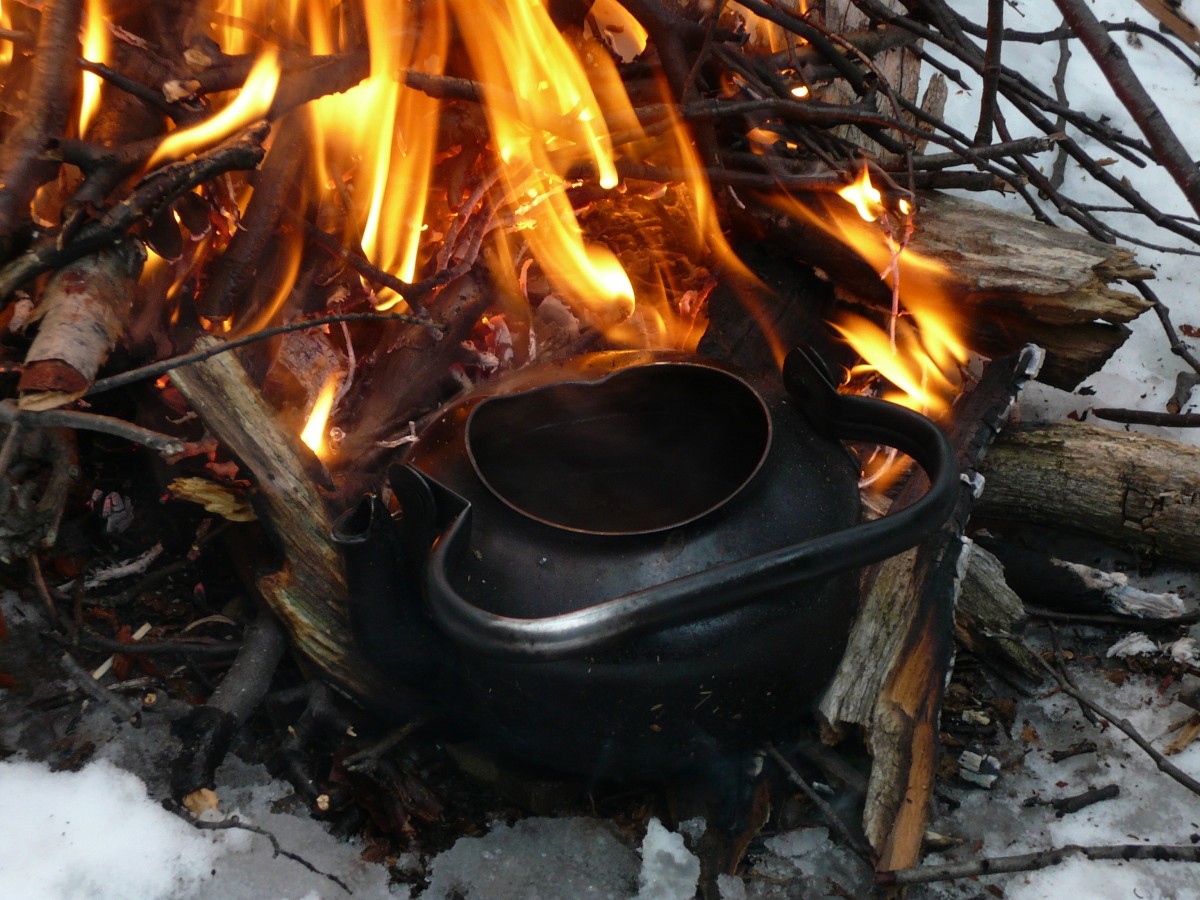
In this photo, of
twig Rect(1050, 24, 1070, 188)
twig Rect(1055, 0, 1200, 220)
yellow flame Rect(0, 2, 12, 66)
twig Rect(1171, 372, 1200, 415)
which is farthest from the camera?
twig Rect(1050, 24, 1070, 188)

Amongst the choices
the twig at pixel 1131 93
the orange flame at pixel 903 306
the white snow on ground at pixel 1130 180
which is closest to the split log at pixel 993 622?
the orange flame at pixel 903 306

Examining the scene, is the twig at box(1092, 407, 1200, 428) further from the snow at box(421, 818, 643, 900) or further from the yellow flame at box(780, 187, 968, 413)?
the snow at box(421, 818, 643, 900)

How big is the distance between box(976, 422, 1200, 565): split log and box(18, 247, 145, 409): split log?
2.27 m

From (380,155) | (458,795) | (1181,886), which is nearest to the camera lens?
(1181,886)

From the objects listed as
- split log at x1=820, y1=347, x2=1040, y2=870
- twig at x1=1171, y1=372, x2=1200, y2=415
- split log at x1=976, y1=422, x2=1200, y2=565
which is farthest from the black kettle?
twig at x1=1171, y1=372, x2=1200, y2=415

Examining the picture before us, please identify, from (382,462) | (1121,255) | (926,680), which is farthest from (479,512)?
(1121,255)

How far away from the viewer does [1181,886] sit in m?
1.96

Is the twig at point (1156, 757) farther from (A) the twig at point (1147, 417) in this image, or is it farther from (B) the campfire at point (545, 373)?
(A) the twig at point (1147, 417)

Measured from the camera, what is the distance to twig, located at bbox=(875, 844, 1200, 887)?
A: 1837 millimetres

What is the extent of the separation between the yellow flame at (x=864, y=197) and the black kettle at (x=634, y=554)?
96 cm

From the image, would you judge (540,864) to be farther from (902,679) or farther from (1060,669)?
(1060,669)

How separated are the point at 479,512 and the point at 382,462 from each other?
690mm

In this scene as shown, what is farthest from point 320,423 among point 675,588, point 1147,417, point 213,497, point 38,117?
point 1147,417

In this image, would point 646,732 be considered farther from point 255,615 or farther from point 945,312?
point 945,312
